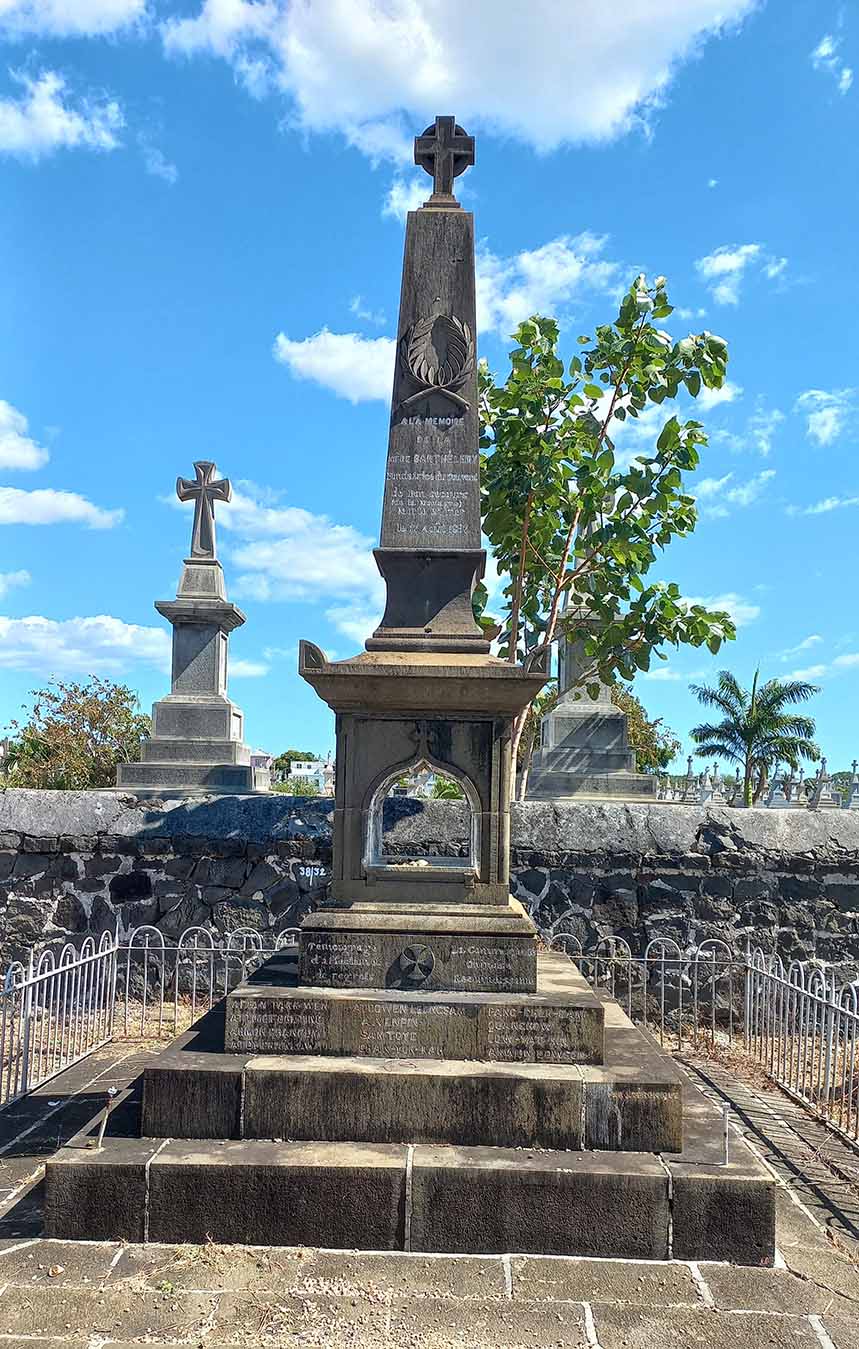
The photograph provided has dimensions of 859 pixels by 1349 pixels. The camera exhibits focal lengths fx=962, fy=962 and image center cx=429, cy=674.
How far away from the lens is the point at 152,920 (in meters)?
9.80

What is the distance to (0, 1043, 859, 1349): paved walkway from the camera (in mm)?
3643

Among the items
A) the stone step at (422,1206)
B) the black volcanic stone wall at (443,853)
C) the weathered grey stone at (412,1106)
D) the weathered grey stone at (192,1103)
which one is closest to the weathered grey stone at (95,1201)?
the stone step at (422,1206)

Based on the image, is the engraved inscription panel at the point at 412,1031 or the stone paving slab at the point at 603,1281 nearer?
the stone paving slab at the point at 603,1281

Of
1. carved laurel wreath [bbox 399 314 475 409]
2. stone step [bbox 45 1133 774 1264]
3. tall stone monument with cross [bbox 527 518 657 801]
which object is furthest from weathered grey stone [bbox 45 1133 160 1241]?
tall stone monument with cross [bbox 527 518 657 801]

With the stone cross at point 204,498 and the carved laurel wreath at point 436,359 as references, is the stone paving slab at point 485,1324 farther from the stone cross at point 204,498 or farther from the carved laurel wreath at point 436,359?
the stone cross at point 204,498

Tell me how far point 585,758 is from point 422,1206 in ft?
30.4

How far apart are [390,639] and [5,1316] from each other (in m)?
3.71

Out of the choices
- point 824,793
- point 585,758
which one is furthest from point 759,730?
point 585,758

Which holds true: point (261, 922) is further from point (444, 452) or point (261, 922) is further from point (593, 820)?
point (444, 452)

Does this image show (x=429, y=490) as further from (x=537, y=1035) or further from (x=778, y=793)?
(x=778, y=793)

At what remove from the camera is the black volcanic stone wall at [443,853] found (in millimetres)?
9453

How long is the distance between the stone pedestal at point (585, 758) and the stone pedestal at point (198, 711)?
4232mm

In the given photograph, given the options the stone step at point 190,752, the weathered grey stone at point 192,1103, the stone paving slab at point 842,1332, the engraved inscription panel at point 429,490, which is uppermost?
the engraved inscription panel at point 429,490

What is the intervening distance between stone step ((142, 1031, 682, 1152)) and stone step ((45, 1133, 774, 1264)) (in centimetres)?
30
